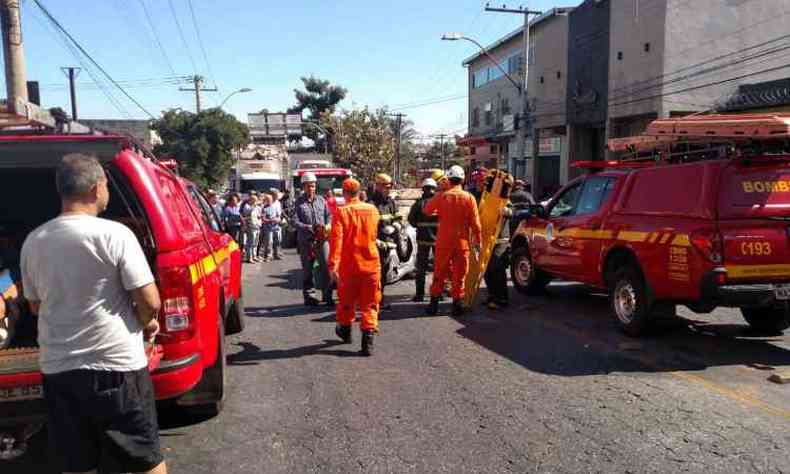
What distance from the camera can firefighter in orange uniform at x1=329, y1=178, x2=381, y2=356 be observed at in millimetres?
6320

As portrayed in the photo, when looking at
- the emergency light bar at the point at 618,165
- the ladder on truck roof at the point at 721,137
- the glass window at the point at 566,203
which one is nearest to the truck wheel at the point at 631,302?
the emergency light bar at the point at 618,165

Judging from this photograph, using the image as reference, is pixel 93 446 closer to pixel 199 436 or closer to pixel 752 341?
pixel 199 436

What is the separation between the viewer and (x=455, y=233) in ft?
26.0

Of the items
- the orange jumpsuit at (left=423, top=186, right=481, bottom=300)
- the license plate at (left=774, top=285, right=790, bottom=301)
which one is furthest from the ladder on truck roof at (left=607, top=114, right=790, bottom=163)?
the orange jumpsuit at (left=423, top=186, right=481, bottom=300)

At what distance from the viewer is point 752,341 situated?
22.3 feet

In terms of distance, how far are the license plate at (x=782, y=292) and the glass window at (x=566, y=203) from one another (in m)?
3.04

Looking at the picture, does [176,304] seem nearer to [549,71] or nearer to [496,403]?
[496,403]

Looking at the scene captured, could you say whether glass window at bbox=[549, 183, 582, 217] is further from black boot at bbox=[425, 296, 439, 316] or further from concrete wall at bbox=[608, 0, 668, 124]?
concrete wall at bbox=[608, 0, 668, 124]

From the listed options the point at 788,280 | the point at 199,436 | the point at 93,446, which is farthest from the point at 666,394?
the point at 93,446

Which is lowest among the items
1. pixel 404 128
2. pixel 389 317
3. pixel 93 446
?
pixel 389 317

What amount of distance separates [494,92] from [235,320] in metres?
39.5

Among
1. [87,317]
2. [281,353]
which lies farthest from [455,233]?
[87,317]

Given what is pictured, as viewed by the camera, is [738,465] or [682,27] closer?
[738,465]

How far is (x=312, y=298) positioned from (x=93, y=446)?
6.48m
